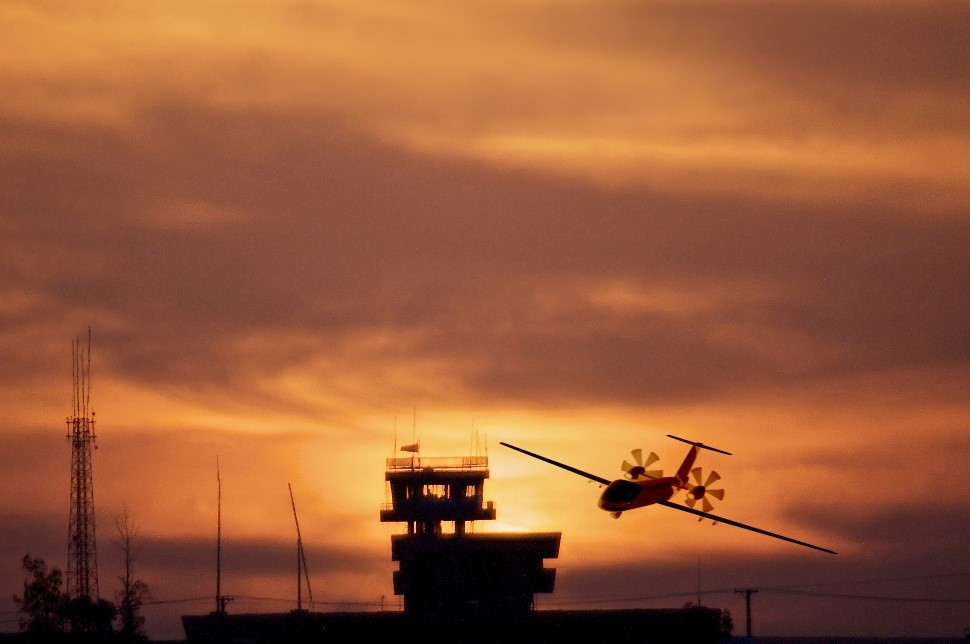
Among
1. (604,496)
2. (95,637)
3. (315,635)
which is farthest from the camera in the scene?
(315,635)

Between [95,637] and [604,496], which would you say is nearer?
[604,496]

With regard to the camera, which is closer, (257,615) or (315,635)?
(315,635)

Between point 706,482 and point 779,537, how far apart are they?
12.5 meters

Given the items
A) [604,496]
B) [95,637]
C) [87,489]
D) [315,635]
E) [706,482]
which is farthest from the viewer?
[87,489]

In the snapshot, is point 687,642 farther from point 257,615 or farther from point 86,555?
point 86,555

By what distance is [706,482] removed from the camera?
134500mm

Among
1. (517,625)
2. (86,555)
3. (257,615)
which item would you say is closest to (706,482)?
(517,625)

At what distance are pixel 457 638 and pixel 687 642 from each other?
82.8ft

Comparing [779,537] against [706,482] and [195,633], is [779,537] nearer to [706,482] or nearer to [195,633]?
[706,482]

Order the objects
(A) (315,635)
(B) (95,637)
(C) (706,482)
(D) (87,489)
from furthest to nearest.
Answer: (D) (87,489)
(A) (315,635)
(B) (95,637)
(C) (706,482)

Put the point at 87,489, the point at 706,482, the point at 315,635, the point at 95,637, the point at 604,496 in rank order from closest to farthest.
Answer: the point at 604,496 → the point at 706,482 → the point at 95,637 → the point at 315,635 → the point at 87,489

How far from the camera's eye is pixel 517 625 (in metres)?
164

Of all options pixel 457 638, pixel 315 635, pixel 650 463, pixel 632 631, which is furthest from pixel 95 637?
pixel 650 463

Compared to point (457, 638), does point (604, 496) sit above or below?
above
